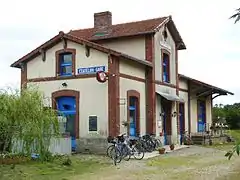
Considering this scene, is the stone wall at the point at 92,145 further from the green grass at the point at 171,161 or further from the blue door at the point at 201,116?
the blue door at the point at 201,116

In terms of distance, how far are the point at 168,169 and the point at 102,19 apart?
1137cm

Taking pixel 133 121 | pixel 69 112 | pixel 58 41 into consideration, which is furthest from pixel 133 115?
pixel 58 41

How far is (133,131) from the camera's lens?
1927 centimetres

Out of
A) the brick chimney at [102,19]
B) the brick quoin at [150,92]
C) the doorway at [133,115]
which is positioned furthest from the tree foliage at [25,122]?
the brick chimney at [102,19]

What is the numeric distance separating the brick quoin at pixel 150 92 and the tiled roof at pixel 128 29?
0.62 metres

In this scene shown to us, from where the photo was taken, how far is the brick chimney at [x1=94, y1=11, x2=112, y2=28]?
21938 mm

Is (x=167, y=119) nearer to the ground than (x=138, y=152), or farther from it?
farther from it

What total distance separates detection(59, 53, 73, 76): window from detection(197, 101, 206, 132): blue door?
11.9 metres

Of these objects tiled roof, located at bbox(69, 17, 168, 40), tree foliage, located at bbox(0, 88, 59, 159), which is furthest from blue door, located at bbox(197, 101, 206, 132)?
tree foliage, located at bbox(0, 88, 59, 159)

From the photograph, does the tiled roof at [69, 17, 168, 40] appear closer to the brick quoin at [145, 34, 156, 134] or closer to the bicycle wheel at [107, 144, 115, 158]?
the brick quoin at [145, 34, 156, 134]

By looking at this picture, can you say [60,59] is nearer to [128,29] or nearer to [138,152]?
[128,29]

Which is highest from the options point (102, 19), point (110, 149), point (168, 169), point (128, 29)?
point (102, 19)

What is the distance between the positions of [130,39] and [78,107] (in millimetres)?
4794

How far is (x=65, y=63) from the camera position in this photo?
62.8 ft
